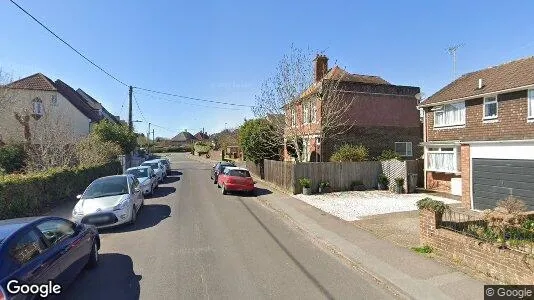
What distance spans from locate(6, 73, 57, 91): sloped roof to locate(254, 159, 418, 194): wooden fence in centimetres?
2678

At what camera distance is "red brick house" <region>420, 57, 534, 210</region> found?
503 inches

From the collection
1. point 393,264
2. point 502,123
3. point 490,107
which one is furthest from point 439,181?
point 393,264

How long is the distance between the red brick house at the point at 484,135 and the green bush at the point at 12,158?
26.7 m

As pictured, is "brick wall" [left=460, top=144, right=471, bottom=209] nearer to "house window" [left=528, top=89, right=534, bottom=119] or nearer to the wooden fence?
"house window" [left=528, top=89, right=534, bottom=119]

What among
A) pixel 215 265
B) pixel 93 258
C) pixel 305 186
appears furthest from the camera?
pixel 305 186

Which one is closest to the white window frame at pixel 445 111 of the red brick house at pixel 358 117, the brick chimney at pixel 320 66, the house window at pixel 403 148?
the red brick house at pixel 358 117

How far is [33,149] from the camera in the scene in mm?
22875

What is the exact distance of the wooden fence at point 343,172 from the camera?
19.3 m

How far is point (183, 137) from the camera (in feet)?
443

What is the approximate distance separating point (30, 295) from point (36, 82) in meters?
37.0

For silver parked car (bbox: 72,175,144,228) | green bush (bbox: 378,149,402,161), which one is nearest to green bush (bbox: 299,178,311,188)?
green bush (bbox: 378,149,402,161)

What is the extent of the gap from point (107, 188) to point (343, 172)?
12.7m

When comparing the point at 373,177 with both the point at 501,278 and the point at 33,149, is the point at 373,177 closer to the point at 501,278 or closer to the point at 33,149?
the point at 501,278

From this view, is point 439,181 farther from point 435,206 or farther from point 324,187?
point 435,206
